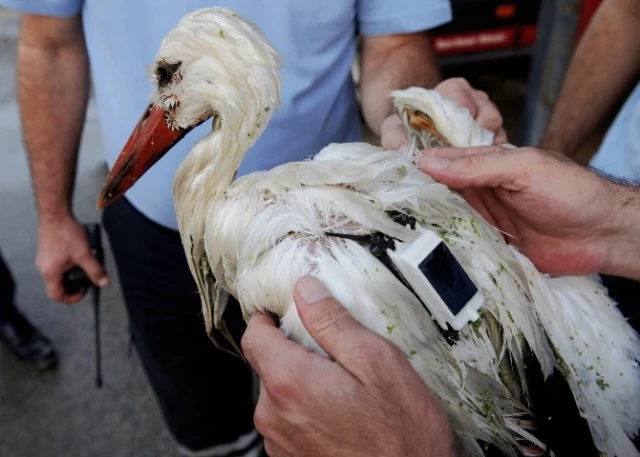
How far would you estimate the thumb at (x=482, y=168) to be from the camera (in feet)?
3.43

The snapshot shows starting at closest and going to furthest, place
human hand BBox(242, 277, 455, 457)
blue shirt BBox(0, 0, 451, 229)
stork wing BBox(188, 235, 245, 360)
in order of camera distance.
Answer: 1. human hand BBox(242, 277, 455, 457)
2. stork wing BBox(188, 235, 245, 360)
3. blue shirt BBox(0, 0, 451, 229)

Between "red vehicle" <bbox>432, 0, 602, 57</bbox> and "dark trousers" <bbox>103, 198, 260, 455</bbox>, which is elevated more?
"red vehicle" <bbox>432, 0, 602, 57</bbox>

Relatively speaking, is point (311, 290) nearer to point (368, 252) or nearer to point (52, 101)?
point (368, 252)

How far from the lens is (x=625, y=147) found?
1.47 meters

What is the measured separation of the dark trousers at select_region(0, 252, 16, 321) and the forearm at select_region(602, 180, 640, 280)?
2362 mm

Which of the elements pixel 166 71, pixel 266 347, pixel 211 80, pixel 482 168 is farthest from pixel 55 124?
pixel 482 168

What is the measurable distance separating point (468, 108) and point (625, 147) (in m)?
0.44

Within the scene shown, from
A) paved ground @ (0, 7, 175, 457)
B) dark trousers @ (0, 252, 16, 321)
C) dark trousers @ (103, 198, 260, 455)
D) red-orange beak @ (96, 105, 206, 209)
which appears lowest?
paved ground @ (0, 7, 175, 457)

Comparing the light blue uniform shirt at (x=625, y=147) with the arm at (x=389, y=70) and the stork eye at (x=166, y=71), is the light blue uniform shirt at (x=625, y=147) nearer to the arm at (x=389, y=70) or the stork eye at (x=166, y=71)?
the arm at (x=389, y=70)

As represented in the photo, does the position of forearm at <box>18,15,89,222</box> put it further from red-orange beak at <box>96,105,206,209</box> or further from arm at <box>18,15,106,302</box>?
red-orange beak at <box>96,105,206,209</box>

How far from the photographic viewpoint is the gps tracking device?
0.87 meters

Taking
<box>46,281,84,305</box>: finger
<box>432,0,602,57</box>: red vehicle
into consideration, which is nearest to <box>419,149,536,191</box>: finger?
<box>46,281,84,305</box>: finger

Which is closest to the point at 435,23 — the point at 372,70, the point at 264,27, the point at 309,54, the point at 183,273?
the point at 372,70

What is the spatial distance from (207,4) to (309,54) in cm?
26
